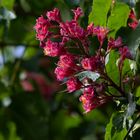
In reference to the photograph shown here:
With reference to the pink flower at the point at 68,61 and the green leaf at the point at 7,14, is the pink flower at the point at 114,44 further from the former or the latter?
the green leaf at the point at 7,14

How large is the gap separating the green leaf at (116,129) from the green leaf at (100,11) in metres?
0.17

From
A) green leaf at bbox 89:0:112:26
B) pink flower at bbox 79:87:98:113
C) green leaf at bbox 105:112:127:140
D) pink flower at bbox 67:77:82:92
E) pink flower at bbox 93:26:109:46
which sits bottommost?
green leaf at bbox 105:112:127:140

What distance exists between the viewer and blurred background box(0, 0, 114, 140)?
2.14 metres

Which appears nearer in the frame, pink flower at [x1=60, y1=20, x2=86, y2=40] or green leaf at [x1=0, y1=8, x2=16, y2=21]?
pink flower at [x1=60, y1=20, x2=86, y2=40]

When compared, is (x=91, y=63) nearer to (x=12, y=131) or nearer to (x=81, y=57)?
(x=81, y=57)

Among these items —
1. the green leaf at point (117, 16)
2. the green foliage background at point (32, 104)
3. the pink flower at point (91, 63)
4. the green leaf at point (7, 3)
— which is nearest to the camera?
the pink flower at point (91, 63)

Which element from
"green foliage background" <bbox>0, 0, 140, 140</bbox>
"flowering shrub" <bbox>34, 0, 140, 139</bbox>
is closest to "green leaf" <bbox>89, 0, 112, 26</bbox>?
"flowering shrub" <bbox>34, 0, 140, 139</bbox>

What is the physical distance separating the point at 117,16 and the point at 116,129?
0.68 feet

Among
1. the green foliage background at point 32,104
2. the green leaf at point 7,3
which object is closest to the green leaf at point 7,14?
the green leaf at point 7,3

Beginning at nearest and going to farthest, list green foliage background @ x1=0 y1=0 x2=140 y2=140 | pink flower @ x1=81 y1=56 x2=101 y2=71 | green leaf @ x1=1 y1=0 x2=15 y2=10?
1. pink flower @ x1=81 y1=56 x2=101 y2=71
2. green leaf @ x1=1 y1=0 x2=15 y2=10
3. green foliage background @ x1=0 y1=0 x2=140 y2=140

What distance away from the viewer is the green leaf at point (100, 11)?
1.08 m

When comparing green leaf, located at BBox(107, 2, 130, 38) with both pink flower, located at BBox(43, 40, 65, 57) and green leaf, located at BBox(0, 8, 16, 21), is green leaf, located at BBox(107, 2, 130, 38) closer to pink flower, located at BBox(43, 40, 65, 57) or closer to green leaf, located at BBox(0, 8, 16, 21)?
pink flower, located at BBox(43, 40, 65, 57)

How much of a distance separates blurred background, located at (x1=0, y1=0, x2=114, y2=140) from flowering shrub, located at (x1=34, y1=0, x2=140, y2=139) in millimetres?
979

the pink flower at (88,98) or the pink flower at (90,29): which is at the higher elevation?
the pink flower at (90,29)
